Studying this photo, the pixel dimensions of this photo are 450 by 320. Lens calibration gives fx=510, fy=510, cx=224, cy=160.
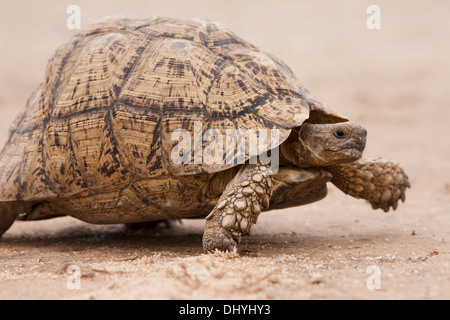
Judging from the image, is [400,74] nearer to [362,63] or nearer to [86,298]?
[362,63]

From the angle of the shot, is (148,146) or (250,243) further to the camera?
(250,243)

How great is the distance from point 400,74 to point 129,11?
603 inches

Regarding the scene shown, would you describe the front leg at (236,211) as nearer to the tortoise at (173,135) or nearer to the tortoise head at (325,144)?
the tortoise at (173,135)

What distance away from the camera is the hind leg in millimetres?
4496

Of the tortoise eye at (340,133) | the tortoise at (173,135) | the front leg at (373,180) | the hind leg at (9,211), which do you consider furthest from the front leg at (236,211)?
the hind leg at (9,211)

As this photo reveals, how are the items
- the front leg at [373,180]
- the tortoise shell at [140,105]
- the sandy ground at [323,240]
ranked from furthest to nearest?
the front leg at [373,180] → the tortoise shell at [140,105] → the sandy ground at [323,240]

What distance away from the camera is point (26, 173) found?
4.18 meters

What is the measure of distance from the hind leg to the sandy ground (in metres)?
0.22

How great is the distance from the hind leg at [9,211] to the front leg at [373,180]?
2.73m

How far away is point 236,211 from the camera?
11.1ft

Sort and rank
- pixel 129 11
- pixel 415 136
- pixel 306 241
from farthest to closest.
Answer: pixel 129 11, pixel 415 136, pixel 306 241

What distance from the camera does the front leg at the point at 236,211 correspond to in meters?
3.38

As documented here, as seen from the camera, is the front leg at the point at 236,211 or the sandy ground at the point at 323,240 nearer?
the sandy ground at the point at 323,240

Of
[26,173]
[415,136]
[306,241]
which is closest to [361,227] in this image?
[306,241]
